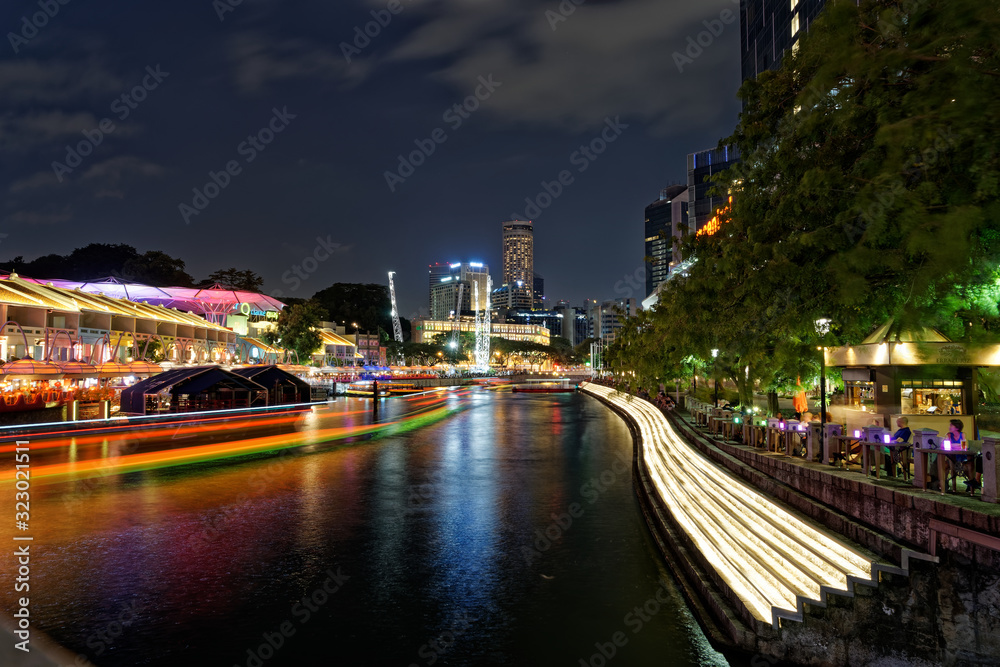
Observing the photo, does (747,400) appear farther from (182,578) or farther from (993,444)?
(182,578)

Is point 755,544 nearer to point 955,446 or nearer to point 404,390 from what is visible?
point 955,446

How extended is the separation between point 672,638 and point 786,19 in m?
65.8

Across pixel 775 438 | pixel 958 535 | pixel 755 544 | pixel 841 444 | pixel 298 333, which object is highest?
pixel 298 333

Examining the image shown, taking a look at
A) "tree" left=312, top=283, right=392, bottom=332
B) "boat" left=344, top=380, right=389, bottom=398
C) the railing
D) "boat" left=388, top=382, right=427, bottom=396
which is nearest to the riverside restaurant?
the railing

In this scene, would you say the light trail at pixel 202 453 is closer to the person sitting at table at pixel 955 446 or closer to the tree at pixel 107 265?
the person sitting at table at pixel 955 446

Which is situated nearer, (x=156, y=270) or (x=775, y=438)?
(x=775, y=438)

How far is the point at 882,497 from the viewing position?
7.80 metres

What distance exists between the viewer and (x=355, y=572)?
10141 mm
